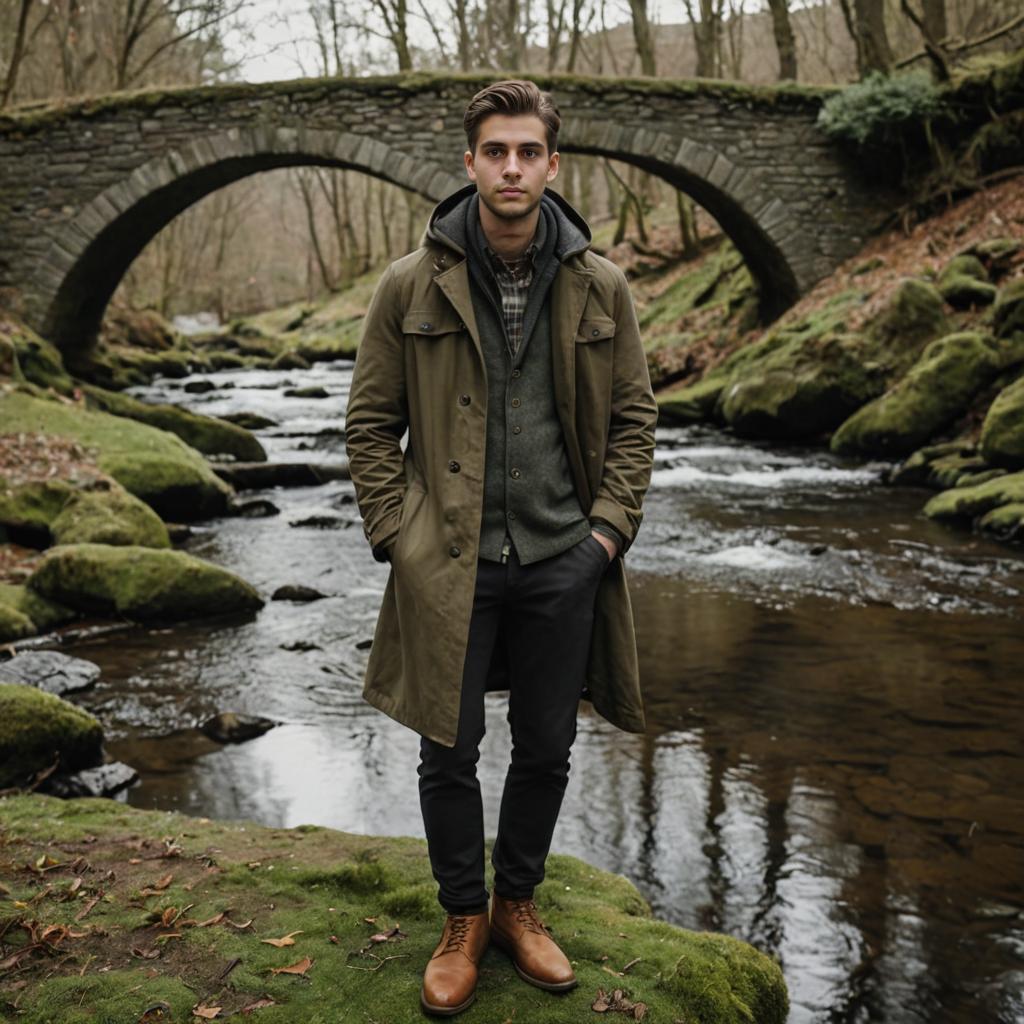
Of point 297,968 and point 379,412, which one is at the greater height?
point 379,412

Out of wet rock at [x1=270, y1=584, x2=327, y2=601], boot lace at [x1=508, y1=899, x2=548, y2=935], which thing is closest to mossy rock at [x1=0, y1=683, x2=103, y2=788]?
boot lace at [x1=508, y1=899, x2=548, y2=935]

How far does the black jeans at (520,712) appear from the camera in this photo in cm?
229

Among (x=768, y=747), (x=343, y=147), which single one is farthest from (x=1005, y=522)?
(x=343, y=147)

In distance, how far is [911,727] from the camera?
4.98 m

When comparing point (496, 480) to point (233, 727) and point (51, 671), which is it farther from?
point (51, 671)

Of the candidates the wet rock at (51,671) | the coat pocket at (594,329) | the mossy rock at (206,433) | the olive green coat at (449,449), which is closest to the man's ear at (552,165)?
the olive green coat at (449,449)

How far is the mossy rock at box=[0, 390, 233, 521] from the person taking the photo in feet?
33.7

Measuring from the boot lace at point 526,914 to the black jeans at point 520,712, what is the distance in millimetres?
21

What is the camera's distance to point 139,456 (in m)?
10.4

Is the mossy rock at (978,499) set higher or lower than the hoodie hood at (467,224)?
lower

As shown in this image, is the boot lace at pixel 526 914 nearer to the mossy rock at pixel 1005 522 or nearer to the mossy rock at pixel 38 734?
the mossy rock at pixel 38 734

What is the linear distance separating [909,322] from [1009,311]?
161 cm

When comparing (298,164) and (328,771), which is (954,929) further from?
(298,164)

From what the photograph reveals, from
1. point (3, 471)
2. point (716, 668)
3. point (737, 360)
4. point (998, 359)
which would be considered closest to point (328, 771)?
point (716, 668)
